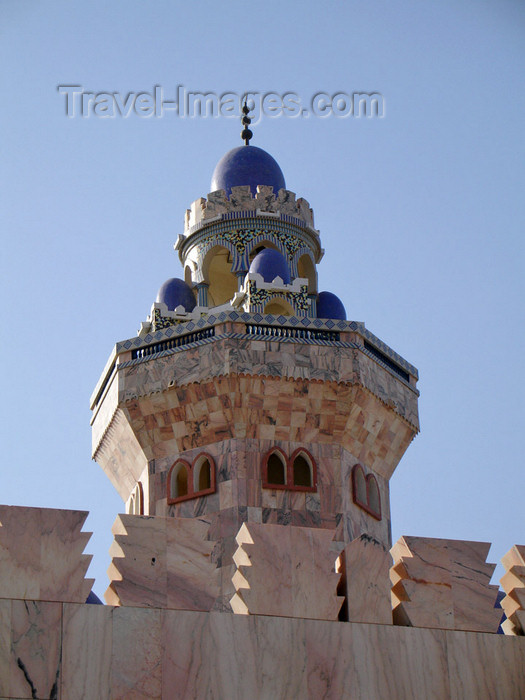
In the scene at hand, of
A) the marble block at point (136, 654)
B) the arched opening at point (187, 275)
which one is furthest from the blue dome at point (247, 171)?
the marble block at point (136, 654)

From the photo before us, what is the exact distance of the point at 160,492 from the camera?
25.6 m

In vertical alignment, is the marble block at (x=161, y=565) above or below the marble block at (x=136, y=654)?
above

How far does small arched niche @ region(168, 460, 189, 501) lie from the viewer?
25.5 metres

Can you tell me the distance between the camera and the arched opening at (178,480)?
25.5m

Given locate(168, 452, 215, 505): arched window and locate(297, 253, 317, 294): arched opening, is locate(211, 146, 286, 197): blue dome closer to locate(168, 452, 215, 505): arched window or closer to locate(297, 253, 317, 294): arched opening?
locate(297, 253, 317, 294): arched opening

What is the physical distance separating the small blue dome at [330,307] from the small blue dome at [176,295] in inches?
90.2

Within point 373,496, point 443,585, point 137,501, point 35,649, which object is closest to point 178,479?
point 137,501

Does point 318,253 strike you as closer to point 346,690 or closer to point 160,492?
point 160,492

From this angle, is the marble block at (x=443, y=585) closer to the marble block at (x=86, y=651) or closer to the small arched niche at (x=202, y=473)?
the marble block at (x=86, y=651)

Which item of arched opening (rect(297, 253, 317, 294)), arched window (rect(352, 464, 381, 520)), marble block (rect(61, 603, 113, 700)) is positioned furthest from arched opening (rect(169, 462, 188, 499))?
marble block (rect(61, 603, 113, 700))

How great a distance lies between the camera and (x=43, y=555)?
1641 cm

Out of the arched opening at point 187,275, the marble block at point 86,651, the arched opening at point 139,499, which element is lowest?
the marble block at point 86,651

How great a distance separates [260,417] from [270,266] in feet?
11.0

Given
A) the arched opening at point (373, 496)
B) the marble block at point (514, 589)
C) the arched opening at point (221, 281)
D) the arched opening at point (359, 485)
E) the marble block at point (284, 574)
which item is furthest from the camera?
the arched opening at point (221, 281)
